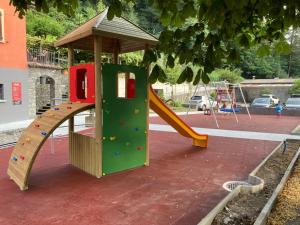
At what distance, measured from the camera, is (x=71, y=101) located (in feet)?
23.6

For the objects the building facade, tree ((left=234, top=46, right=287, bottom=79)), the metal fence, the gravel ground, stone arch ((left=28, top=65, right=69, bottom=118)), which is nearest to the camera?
the gravel ground

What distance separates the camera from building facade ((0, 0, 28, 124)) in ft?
49.2

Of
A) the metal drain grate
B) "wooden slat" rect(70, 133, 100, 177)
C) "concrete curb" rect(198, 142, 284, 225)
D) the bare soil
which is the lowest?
the metal drain grate

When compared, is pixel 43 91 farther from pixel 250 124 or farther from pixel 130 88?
pixel 130 88

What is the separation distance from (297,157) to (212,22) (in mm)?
6612

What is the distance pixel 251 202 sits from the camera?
476cm

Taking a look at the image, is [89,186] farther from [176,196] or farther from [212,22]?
[212,22]

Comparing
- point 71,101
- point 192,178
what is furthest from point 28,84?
point 192,178

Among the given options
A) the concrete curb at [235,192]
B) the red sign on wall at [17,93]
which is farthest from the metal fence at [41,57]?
the concrete curb at [235,192]

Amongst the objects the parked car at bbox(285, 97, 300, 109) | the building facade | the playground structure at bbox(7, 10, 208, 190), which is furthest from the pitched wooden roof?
the parked car at bbox(285, 97, 300, 109)

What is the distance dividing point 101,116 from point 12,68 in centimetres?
1145

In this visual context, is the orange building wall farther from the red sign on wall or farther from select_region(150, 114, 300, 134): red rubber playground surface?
select_region(150, 114, 300, 134): red rubber playground surface

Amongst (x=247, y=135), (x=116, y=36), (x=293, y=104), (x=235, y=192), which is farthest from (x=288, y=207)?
(x=293, y=104)

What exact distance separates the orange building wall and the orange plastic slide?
10359 millimetres
